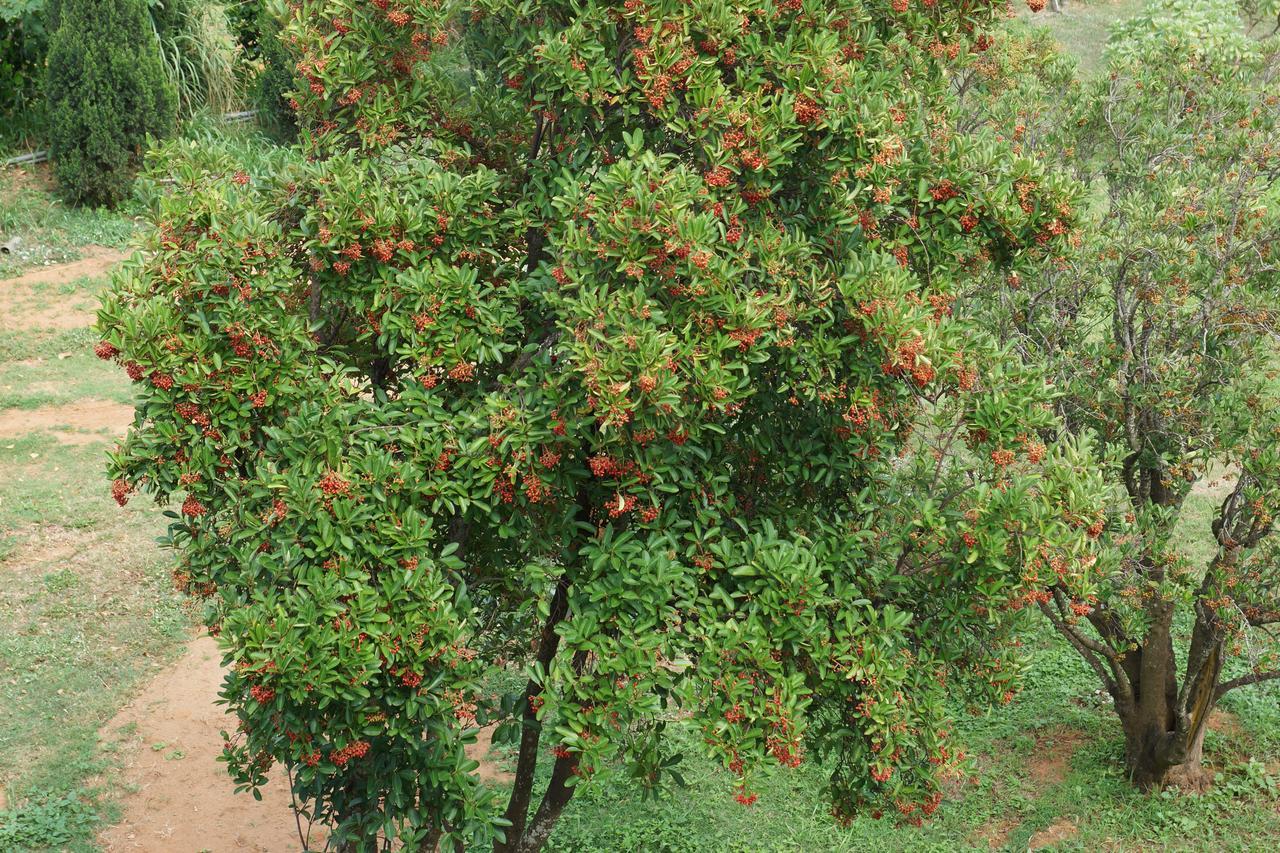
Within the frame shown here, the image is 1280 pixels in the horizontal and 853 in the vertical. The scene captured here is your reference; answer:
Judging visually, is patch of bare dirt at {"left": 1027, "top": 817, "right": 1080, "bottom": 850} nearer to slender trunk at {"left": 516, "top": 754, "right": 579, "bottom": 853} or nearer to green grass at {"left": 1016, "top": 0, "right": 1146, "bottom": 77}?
slender trunk at {"left": 516, "top": 754, "right": 579, "bottom": 853}

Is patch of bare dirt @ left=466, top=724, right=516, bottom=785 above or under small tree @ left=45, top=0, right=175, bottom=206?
under

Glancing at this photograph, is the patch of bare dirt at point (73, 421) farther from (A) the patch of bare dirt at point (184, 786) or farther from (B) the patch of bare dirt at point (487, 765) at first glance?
(B) the patch of bare dirt at point (487, 765)

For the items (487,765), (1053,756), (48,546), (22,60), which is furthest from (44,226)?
(1053,756)

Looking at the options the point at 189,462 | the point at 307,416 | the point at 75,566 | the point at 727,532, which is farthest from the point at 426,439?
the point at 75,566

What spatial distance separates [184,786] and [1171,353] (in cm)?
595

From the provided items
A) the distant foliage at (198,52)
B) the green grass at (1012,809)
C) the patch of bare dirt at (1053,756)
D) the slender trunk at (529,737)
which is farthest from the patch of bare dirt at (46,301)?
the patch of bare dirt at (1053,756)

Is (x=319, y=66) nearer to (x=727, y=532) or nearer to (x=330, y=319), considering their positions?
(x=330, y=319)

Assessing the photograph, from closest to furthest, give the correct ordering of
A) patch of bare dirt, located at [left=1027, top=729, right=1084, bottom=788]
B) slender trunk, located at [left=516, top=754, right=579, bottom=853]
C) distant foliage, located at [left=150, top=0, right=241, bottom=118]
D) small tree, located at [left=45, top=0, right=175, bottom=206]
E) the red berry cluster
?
1. the red berry cluster
2. slender trunk, located at [left=516, top=754, right=579, bottom=853]
3. patch of bare dirt, located at [left=1027, top=729, right=1084, bottom=788]
4. small tree, located at [left=45, top=0, right=175, bottom=206]
5. distant foliage, located at [left=150, top=0, right=241, bottom=118]

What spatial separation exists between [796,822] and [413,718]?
3.78 meters

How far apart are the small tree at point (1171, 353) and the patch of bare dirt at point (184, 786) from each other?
4519 mm

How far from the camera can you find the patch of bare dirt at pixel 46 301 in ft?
41.5

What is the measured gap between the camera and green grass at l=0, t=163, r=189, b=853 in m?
7.04

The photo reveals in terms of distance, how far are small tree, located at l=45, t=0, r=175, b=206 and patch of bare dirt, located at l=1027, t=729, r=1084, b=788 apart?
38.7ft

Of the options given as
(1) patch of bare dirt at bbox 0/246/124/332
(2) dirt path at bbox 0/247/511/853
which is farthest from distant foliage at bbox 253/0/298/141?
(2) dirt path at bbox 0/247/511/853
